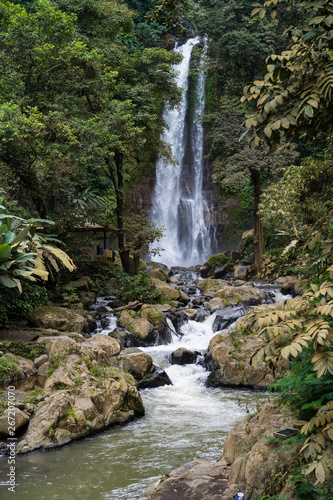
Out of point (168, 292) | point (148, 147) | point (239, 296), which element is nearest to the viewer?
point (239, 296)

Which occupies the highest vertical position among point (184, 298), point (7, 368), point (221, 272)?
point (221, 272)

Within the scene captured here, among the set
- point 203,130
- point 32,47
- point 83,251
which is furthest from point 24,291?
point 203,130

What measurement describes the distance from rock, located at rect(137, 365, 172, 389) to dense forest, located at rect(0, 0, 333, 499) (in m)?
3.15

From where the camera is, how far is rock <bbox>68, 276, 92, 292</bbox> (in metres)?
15.3

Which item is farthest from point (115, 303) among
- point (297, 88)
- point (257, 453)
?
point (297, 88)

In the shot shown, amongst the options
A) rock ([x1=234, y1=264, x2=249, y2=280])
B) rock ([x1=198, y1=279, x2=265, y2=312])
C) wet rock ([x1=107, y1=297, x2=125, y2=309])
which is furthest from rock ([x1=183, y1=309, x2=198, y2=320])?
rock ([x1=234, y1=264, x2=249, y2=280])

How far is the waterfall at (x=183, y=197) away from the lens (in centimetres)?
2795

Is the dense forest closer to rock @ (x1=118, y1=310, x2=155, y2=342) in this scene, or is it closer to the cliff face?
the cliff face

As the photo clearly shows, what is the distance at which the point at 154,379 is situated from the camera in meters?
9.41

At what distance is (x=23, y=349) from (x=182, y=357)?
4009 mm

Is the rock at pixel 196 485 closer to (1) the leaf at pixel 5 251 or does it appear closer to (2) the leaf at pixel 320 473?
(2) the leaf at pixel 320 473

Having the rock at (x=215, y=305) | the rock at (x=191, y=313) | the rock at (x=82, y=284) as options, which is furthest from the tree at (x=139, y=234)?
the rock at (x=191, y=313)

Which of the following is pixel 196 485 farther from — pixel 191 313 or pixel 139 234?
pixel 139 234

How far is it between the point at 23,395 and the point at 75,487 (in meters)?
2.14
